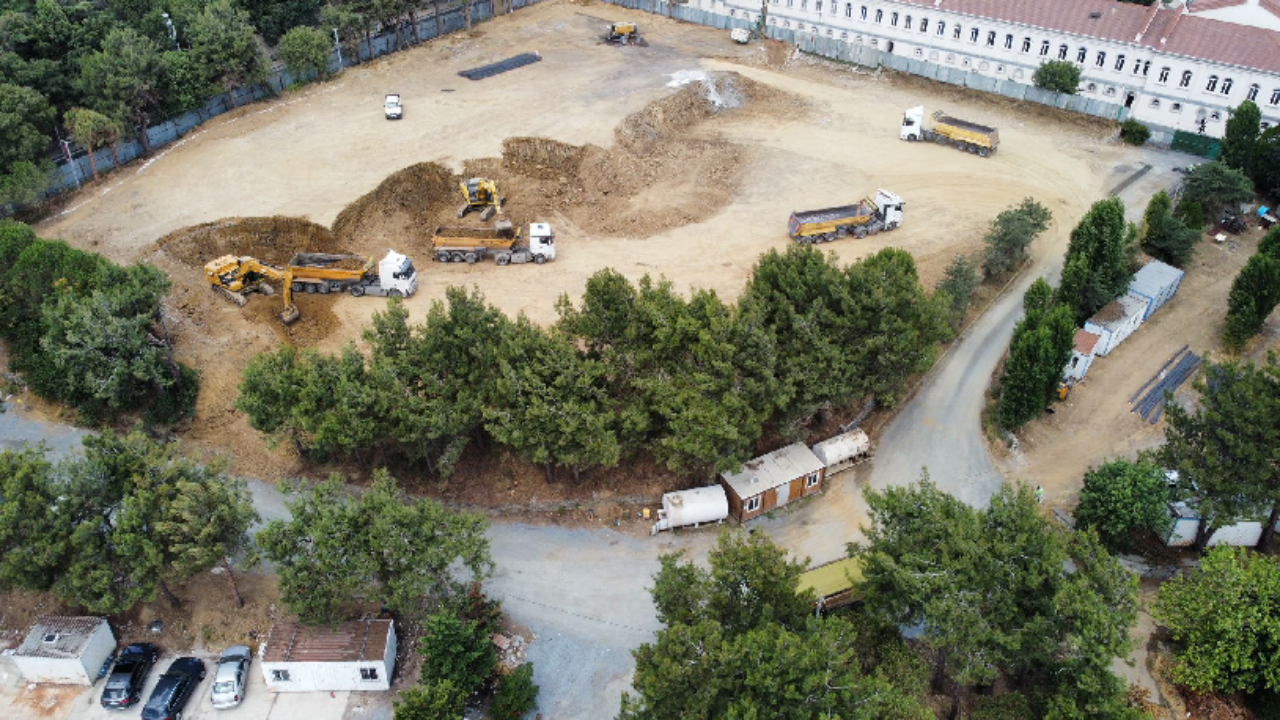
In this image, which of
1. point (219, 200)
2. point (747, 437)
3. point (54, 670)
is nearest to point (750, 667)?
point (747, 437)

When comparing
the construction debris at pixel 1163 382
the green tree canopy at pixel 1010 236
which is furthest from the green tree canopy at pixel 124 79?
the construction debris at pixel 1163 382

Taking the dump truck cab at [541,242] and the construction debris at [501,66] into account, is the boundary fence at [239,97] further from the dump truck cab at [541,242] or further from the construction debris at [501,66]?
the dump truck cab at [541,242]

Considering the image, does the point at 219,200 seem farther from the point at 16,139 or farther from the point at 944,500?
the point at 944,500

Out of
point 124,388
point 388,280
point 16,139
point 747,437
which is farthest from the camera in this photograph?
point 16,139

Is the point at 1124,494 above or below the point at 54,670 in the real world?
above

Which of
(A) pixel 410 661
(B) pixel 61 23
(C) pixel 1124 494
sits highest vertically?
(B) pixel 61 23

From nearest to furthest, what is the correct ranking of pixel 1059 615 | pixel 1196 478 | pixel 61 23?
pixel 1059 615 < pixel 1196 478 < pixel 61 23

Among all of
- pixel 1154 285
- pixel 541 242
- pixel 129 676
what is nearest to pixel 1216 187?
pixel 1154 285
